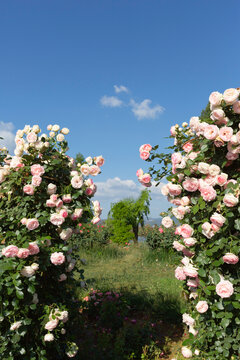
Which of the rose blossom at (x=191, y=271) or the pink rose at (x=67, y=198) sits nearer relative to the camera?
the rose blossom at (x=191, y=271)

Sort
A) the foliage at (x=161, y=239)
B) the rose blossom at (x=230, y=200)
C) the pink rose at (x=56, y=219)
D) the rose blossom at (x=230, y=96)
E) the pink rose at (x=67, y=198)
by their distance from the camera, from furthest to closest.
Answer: the foliage at (x=161, y=239) < the pink rose at (x=67, y=198) < the pink rose at (x=56, y=219) < the rose blossom at (x=230, y=96) < the rose blossom at (x=230, y=200)

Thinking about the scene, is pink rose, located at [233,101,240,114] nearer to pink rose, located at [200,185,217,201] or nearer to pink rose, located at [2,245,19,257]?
pink rose, located at [200,185,217,201]

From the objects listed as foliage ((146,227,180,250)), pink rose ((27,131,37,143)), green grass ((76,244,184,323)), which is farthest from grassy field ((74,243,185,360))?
pink rose ((27,131,37,143))

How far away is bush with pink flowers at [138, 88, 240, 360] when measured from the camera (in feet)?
8.50

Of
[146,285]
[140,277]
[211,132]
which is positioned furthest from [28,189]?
[140,277]

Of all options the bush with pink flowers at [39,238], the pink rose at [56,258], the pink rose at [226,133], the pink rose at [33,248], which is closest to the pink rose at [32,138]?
the bush with pink flowers at [39,238]

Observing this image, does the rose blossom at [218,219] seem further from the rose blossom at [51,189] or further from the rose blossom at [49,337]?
the rose blossom at [49,337]

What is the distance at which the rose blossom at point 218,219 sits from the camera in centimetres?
255

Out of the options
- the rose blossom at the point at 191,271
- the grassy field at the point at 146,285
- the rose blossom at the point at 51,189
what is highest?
the rose blossom at the point at 51,189

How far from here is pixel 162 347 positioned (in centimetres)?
445

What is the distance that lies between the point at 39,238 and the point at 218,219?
160cm

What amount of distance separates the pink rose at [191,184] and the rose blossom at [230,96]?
26.9 inches

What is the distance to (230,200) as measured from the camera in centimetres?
246

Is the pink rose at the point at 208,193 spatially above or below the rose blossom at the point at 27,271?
above
